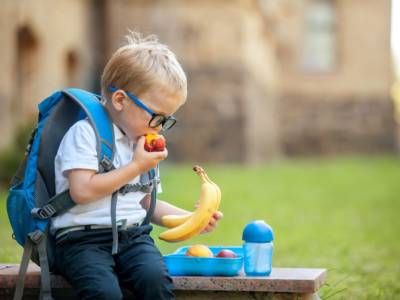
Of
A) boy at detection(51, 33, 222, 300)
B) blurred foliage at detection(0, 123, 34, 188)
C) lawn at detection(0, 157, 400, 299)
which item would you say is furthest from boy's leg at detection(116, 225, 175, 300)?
blurred foliage at detection(0, 123, 34, 188)

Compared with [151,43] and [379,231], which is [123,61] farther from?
[379,231]

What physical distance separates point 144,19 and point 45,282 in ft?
53.9

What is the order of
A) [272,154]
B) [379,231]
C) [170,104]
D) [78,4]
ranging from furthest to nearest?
[272,154]
[78,4]
[379,231]
[170,104]

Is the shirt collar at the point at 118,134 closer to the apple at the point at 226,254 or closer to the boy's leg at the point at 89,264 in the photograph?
the boy's leg at the point at 89,264

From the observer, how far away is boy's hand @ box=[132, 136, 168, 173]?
3.13 meters

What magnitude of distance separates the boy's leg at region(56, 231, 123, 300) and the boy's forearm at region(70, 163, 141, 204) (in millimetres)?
143

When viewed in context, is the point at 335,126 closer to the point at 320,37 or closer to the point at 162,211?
the point at 320,37

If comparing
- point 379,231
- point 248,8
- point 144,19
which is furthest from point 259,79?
point 379,231

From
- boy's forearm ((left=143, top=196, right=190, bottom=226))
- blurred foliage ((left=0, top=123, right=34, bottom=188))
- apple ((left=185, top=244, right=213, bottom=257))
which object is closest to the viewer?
apple ((left=185, top=244, right=213, bottom=257))

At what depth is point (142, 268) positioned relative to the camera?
10.1 ft

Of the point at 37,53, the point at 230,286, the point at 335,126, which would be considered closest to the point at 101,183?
the point at 230,286

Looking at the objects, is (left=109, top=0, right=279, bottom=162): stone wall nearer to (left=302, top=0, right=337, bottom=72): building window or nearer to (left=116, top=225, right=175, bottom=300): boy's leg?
(left=302, top=0, right=337, bottom=72): building window

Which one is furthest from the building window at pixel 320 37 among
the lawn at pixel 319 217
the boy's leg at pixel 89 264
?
the boy's leg at pixel 89 264

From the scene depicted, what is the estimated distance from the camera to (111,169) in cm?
321
